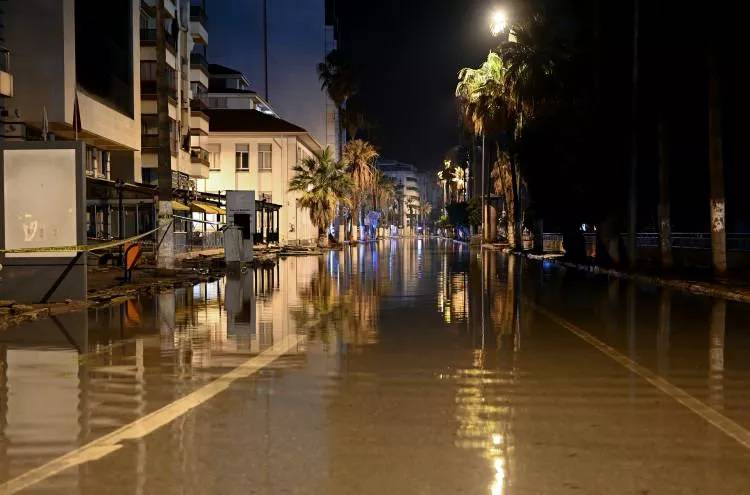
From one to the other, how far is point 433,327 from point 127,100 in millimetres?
37278

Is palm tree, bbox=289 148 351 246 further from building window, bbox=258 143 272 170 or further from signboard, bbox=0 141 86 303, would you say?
signboard, bbox=0 141 86 303

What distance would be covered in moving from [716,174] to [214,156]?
56427 millimetres

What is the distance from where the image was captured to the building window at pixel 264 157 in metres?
78.2

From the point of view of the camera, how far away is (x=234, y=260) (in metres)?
36.0

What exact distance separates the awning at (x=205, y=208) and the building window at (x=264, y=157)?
23.9 meters

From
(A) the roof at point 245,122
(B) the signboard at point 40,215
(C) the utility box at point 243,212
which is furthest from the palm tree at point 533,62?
(B) the signboard at point 40,215

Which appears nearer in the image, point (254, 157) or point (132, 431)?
point (132, 431)

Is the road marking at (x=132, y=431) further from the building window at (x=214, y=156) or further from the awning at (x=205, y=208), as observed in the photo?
the building window at (x=214, y=156)

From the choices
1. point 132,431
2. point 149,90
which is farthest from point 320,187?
point 132,431

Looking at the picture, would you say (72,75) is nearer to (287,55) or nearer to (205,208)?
(205,208)

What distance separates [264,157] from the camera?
257 feet

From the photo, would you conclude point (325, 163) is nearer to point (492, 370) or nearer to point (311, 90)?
point (311, 90)

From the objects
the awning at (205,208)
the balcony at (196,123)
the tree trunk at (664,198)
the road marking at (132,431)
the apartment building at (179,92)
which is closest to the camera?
the road marking at (132,431)

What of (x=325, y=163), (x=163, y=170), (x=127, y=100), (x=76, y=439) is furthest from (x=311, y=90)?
(x=76, y=439)
